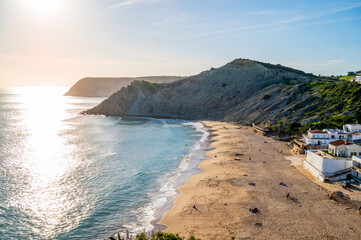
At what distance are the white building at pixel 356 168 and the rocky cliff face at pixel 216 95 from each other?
194ft

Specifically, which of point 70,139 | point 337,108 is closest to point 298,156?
point 337,108

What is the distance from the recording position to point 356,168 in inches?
1367

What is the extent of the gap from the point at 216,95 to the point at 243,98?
46.3 feet

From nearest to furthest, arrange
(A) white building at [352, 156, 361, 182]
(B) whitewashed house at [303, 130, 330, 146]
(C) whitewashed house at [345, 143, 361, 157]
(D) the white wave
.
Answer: (D) the white wave, (A) white building at [352, 156, 361, 182], (C) whitewashed house at [345, 143, 361, 157], (B) whitewashed house at [303, 130, 330, 146]

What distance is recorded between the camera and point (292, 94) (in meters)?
91.9

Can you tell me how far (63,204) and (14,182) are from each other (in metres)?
12.4

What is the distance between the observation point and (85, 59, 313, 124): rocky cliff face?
106000mm

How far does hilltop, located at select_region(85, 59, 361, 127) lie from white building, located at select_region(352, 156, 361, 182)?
1327 inches

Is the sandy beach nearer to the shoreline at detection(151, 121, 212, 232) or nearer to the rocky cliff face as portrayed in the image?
the shoreline at detection(151, 121, 212, 232)

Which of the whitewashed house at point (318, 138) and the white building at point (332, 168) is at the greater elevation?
the whitewashed house at point (318, 138)

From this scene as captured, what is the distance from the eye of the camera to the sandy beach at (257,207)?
2403 centimetres

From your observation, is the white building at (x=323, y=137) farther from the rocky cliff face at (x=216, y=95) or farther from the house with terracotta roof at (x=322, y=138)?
the rocky cliff face at (x=216, y=95)

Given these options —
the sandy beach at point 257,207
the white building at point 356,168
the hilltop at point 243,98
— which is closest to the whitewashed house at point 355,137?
the white building at point 356,168

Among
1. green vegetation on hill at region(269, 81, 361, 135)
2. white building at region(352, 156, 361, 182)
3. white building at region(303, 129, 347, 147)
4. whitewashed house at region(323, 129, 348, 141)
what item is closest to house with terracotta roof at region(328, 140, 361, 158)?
white building at region(352, 156, 361, 182)
